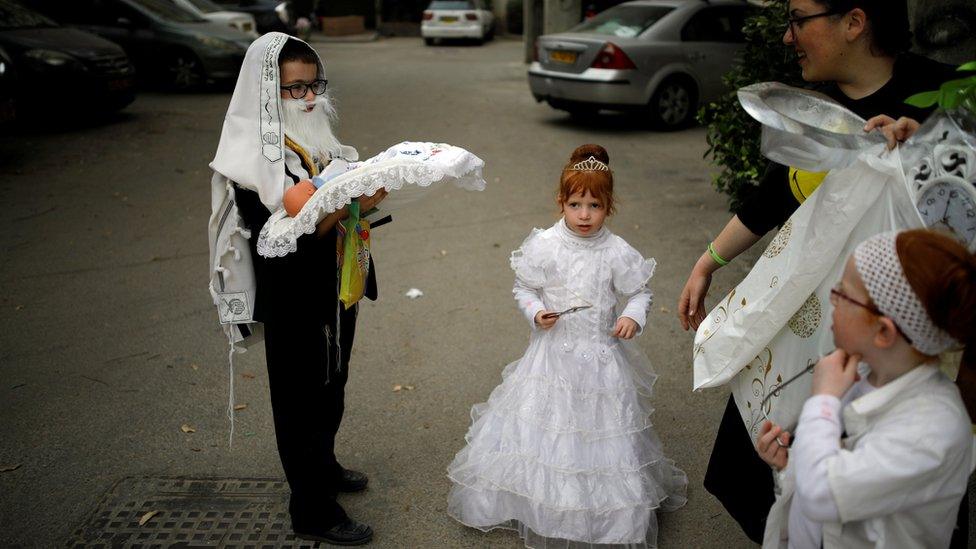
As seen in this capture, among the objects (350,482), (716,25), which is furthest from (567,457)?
(716,25)

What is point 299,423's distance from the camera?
10.4 ft

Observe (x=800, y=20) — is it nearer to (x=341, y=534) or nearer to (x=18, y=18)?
(x=341, y=534)

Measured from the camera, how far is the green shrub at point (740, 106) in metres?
5.62

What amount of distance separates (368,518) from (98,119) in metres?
10.7

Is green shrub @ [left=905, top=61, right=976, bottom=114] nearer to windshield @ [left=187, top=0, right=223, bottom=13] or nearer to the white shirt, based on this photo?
the white shirt

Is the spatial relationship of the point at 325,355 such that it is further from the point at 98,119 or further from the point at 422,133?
the point at 98,119

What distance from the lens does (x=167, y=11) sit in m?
14.5

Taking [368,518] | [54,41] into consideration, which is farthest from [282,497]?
[54,41]

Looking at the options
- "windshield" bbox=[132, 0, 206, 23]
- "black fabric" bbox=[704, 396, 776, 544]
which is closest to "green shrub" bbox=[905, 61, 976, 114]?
"black fabric" bbox=[704, 396, 776, 544]

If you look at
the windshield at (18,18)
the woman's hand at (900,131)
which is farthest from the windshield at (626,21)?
the woman's hand at (900,131)

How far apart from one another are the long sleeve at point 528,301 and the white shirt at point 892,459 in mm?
1449

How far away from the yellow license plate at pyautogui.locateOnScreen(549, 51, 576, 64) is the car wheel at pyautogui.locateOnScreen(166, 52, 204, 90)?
6719 millimetres

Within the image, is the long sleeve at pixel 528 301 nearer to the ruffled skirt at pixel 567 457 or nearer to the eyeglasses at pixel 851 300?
the ruffled skirt at pixel 567 457

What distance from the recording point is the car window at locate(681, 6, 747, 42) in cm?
1121
